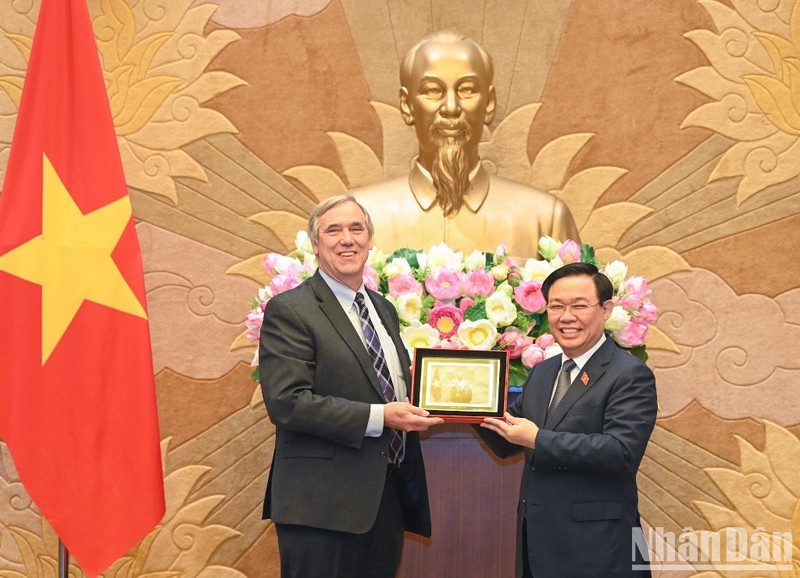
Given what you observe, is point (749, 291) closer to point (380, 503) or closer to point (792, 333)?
point (792, 333)

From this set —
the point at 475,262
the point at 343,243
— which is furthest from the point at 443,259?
the point at 343,243

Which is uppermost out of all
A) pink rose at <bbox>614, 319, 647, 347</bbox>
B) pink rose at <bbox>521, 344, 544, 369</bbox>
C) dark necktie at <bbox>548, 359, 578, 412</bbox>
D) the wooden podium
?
pink rose at <bbox>614, 319, 647, 347</bbox>

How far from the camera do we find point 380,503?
271cm

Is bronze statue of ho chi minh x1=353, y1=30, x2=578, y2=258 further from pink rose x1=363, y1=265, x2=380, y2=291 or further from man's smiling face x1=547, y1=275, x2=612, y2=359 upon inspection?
man's smiling face x1=547, y1=275, x2=612, y2=359

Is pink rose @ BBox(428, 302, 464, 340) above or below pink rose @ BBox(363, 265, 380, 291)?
below

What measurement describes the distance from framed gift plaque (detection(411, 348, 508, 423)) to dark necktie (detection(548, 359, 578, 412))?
13 cm

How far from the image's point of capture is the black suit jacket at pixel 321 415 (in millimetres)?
2625

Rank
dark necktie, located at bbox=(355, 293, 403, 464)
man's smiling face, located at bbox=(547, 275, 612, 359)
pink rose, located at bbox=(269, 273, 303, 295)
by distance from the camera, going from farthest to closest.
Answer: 1. pink rose, located at bbox=(269, 273, 303, 295)
2. dark necktie, located at bbox=(355, 293, 403, 464)
3. man's smiling face, located at bbox=(547, 275, 612, 359)

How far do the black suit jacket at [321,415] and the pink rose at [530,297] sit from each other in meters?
0.64

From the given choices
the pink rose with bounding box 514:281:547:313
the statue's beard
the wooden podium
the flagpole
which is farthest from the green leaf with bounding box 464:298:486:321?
the flagpole

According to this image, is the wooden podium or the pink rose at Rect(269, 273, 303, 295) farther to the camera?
the pink rose at Rect(269, 273, 303, 295)

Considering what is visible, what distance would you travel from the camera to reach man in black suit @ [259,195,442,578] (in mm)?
2633

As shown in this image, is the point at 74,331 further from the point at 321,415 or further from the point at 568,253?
the point at 568,253

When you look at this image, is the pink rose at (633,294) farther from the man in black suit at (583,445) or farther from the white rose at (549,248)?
the man in black suit at (583,445)
